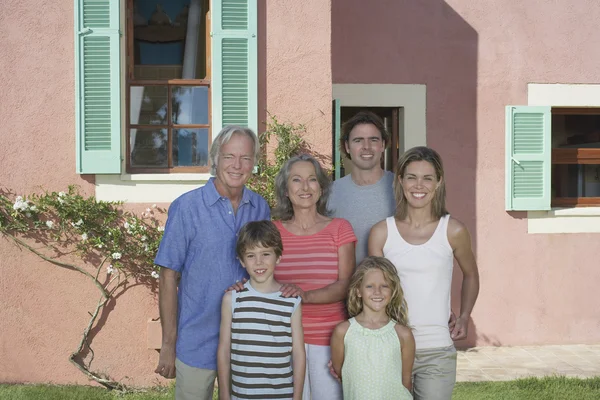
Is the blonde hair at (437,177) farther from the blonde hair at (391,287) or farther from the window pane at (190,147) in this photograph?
the window pane at (190,147)

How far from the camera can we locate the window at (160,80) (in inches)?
179

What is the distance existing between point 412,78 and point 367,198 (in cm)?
316

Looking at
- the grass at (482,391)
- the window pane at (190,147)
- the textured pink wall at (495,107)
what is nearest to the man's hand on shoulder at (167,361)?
the grass at (482,391)

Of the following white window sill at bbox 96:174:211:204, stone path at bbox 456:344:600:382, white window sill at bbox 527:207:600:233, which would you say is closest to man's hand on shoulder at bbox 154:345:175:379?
white window sill at bbox 96:174:211:204

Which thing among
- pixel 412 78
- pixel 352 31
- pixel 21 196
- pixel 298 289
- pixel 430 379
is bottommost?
pixel 430 379

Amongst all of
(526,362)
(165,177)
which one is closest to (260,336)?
(165,177)

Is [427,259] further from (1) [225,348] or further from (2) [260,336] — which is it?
(1) [225,348]

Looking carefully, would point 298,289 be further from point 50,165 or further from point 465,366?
point 465,366

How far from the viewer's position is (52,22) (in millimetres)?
4605

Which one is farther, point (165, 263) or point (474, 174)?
point (474, 174)

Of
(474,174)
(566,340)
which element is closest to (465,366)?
(566,340)

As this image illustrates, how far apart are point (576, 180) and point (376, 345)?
4485mm

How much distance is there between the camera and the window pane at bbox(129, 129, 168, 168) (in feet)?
15.8

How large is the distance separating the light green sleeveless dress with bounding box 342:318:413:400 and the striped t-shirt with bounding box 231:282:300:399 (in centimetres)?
23
